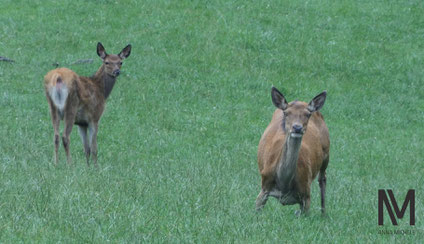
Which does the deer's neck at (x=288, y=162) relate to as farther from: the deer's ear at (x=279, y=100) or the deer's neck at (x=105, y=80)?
the deer's neck at (x=105, y=80)

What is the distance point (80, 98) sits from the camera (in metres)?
12.9

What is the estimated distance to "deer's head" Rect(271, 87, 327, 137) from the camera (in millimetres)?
8383

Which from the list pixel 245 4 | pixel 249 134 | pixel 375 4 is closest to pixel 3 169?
pixel 249 134

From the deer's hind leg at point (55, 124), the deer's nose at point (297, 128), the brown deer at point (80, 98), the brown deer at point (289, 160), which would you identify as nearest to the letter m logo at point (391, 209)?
the brown deer at point (289, 160)

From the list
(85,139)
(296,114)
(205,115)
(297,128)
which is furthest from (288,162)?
(205,115)

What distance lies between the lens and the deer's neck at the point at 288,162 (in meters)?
8.48

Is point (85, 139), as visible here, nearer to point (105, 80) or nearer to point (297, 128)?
point (105, 80)

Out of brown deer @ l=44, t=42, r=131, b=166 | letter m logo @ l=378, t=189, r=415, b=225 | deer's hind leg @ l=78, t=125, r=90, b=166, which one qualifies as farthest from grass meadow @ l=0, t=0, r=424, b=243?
brown deer @ l=44, t=42, r=131, b=166

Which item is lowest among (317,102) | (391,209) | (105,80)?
(391,209)

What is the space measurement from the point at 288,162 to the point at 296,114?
52 cm

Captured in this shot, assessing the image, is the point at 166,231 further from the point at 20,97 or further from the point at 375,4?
the point at 375,4

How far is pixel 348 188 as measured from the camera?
11.5 metres

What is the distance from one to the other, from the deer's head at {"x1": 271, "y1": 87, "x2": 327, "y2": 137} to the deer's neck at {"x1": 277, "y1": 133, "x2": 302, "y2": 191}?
102mm

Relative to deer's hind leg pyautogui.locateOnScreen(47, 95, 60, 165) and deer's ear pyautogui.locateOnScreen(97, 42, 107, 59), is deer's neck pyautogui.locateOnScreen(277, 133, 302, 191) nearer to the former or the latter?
deer's hind leg pyautogui.locateOnScreen(47, 95, 60, 165)
